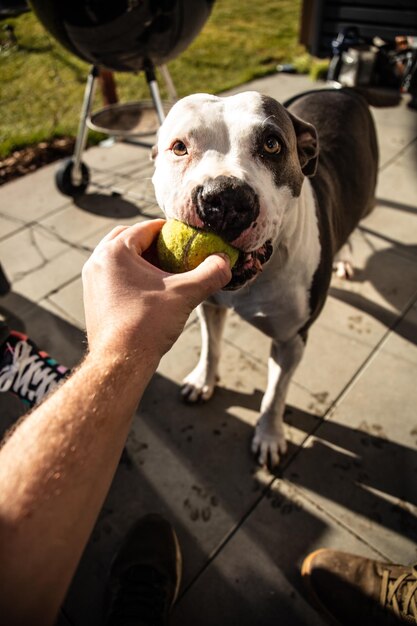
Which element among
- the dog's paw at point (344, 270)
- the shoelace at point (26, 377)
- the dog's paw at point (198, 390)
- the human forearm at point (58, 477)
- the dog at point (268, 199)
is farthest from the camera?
the dog's paw at point (344, 270)

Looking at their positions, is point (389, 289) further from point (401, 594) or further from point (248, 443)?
point (401, 594)

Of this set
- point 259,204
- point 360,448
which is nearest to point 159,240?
point 259,204

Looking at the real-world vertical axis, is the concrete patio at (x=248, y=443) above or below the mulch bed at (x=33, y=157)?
below

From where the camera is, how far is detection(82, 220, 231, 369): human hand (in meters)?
1.06

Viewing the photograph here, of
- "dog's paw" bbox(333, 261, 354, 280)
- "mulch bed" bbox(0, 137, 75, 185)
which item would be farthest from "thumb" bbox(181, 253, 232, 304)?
"mulch bed" bbox(0, 137, 75, 185)

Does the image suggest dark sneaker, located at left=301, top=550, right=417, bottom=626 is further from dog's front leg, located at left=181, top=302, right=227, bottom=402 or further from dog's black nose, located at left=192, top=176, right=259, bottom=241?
dog's black nose, located at left=192, top=176, right=259, bottom=241

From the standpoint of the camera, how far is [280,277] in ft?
5.98

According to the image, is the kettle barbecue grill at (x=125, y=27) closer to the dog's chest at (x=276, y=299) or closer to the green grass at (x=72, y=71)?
the dog's chest at (x=276, y=299)

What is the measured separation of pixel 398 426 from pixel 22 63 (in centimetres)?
748

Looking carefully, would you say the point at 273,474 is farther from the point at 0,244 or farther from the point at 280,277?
the point at 0,244

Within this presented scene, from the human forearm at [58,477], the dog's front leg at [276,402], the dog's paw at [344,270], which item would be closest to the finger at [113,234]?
the human forearm at [58,477]

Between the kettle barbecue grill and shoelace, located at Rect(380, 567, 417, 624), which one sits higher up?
the kettle barbecue grill

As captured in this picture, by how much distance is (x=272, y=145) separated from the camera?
5.24 feet

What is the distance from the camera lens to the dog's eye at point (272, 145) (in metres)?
1.58
